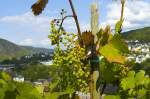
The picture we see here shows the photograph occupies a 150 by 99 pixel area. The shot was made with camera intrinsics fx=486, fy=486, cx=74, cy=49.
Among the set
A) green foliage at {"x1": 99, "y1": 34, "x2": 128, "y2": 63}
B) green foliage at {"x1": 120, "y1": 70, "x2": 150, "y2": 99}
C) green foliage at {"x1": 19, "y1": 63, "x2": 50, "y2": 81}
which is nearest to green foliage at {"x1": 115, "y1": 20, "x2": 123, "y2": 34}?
green foliage at {"x1": 99, "y1": 34, "x2": 128, "y2": 63}

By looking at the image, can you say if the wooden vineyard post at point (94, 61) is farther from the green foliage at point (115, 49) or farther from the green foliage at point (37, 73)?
the green foliage at point (37, 73)

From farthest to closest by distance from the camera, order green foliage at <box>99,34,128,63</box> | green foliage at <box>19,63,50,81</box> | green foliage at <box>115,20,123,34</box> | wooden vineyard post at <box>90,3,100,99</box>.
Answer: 1. green foliage at <box>19,63,50,81</box>
2. green foliage at <box>115,20,123,34</box>
3. green foliage at <box>99,34,128,63</box>
4. wooden vineyard post at <box>90,3,100,99</box>

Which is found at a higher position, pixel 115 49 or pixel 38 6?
pixel 38 6

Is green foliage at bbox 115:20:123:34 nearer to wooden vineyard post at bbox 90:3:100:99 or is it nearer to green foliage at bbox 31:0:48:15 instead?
wooden vineyard post at bbox 90:3:100:99

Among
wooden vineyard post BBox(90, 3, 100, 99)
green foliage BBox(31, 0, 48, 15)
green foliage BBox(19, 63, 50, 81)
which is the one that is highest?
green foliage BBox(31, 0, 48, 15)

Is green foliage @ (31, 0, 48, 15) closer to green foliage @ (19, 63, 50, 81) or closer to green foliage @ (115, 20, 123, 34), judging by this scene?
green foliage @ (19, 63, 50, 81)

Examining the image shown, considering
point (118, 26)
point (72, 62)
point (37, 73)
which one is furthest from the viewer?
point (37, 73)

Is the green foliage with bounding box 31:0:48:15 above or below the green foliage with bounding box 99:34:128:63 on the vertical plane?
above

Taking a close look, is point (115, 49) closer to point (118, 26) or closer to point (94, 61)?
point (94, 61)


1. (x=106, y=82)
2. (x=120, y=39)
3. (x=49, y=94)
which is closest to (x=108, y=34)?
(x=120, y=39)

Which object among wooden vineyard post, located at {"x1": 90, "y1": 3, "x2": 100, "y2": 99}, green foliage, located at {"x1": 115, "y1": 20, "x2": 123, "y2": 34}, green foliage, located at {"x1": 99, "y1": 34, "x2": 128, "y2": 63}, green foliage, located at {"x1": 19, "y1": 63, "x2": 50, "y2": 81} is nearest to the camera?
wooden vineyard post, located at {"x1": 90, "y1": 3, "x2": 100, "y2": 99}

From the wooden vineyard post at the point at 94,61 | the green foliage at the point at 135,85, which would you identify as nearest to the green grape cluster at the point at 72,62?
the wooden vineyard post at the point at 94,61

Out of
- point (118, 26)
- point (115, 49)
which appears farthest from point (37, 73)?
point (115, 49)

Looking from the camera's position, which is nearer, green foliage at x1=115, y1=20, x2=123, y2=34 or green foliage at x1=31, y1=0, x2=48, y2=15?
green foliage at x1=31, y1=0, x2=48, y2=15
